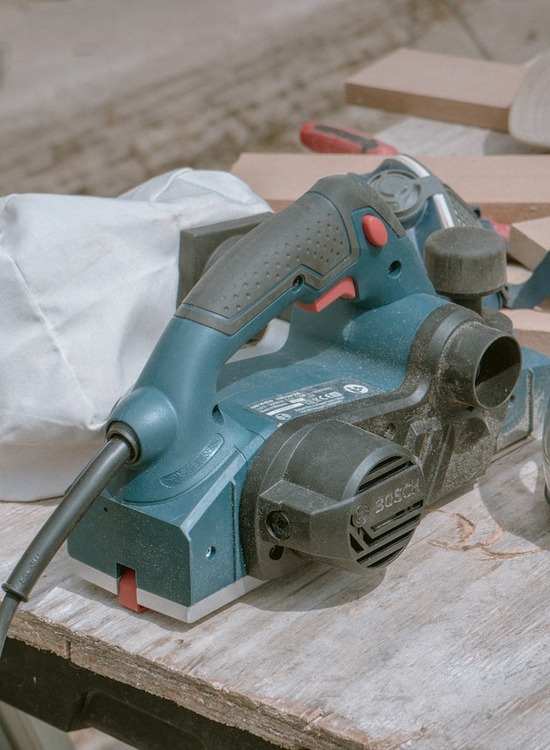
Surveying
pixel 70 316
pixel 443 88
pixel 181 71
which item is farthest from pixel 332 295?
pixel 181 71

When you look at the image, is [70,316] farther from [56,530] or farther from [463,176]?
[463,176]

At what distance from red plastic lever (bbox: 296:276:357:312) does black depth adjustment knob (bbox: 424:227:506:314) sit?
0.14 m

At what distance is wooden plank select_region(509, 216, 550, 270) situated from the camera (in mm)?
1795

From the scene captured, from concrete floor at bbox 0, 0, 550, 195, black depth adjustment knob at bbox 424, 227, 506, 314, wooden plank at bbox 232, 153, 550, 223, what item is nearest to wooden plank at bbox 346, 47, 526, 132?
wooden plank at bbox 232, 153, 550, 223

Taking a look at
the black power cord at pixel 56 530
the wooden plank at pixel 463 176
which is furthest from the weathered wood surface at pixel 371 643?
the wooden plank at pixel 463 176

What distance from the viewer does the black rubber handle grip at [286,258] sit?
1.12m

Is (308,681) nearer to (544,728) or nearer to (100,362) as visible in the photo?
(544,728)

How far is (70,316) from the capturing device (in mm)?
1310

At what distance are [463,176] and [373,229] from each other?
0.91m

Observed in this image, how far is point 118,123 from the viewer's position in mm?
4852

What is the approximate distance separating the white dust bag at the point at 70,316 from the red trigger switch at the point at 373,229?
0.31 m

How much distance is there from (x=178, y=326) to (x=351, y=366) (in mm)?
249

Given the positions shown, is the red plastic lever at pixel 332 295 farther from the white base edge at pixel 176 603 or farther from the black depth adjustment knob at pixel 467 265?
the white base edge at pixel 176 603

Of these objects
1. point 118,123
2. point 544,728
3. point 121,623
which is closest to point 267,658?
point 121,623
